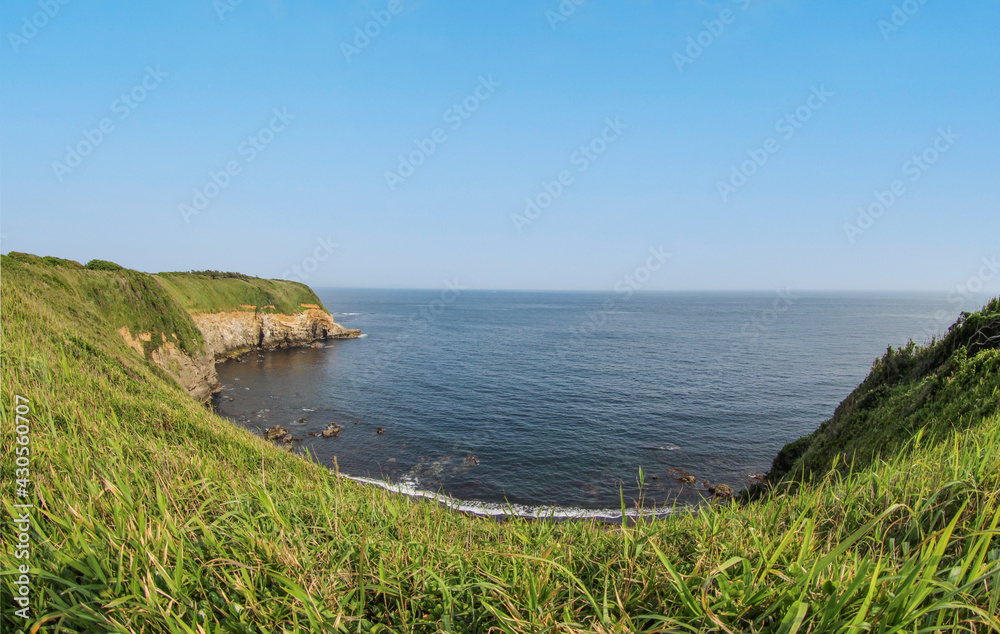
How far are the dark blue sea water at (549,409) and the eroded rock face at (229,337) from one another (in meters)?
3.33

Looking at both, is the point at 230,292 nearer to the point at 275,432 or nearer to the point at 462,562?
the point at 275,432

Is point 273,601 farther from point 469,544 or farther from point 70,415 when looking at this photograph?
point 70,415

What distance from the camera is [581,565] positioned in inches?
138

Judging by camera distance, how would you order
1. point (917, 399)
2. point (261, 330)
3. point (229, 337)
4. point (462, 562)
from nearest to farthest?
point (462, 562)
point (917, 399)
point (229, 337)
point (261, 330)

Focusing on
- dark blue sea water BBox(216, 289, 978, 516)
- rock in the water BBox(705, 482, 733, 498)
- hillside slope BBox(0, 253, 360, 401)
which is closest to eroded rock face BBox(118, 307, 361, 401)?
hillside slope BBox(0, 253, 360, 401)

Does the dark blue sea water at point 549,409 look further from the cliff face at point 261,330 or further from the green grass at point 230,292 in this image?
the green grass at point 230,292

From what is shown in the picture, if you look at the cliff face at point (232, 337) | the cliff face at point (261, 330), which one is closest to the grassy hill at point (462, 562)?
the cliff face at point (232, 337)

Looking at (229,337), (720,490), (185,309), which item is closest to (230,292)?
(229,337)

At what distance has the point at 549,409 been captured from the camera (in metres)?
40.2

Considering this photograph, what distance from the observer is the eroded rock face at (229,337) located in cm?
3938

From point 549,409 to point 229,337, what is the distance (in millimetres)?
54111

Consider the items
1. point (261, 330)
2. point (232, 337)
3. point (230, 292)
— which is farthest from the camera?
point (261, 330)

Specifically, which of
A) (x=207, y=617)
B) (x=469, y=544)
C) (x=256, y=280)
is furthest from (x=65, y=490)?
(x=256, y=280)

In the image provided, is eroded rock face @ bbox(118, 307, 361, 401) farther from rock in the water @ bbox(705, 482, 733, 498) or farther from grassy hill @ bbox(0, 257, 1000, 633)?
rock in the water @ bbox(705, 482, 733, 498)
